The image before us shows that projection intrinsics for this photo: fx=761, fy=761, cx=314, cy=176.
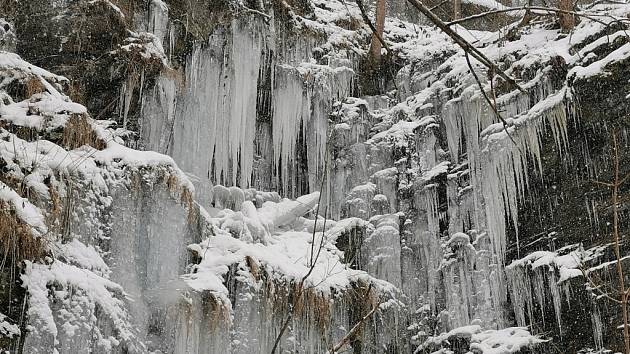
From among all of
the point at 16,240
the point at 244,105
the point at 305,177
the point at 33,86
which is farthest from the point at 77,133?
the point at 305,177

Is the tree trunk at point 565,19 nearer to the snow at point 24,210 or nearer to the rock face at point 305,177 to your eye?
the rock face at point 305,177

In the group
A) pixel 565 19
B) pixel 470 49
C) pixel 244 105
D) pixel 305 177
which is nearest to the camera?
pixel 470 49

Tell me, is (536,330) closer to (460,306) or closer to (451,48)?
(460,306)

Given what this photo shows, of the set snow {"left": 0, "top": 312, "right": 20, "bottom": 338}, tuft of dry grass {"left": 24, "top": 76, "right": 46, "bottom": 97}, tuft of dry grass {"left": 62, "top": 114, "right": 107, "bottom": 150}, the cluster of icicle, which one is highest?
the cluster of icicle

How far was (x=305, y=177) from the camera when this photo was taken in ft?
31.8

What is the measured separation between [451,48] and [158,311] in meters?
5.63

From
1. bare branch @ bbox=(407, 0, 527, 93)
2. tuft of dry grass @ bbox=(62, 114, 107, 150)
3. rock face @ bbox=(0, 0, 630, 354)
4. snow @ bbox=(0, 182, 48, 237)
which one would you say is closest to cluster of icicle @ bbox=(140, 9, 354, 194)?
rock face @ bbox=(0, 0, 630, 354)

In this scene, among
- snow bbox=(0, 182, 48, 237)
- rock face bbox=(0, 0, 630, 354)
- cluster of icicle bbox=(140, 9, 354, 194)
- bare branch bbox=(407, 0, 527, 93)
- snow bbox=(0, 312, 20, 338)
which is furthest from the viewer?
cluster of icicle bbox=(140, 9, 354, 194)

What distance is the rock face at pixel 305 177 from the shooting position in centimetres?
552

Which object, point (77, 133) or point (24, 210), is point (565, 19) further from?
point (24, 210)

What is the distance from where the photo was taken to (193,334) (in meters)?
6.13

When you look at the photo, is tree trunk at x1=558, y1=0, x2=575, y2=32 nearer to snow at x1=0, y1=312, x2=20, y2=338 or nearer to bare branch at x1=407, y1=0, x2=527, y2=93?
snow at x1=0, y1=312, x2=20, y2=338

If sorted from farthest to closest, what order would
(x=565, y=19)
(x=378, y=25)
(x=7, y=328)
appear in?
(x=378, y=25)
(x=565, y=19)
(x=7, y=328)

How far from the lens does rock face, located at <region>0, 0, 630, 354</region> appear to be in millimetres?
5520
